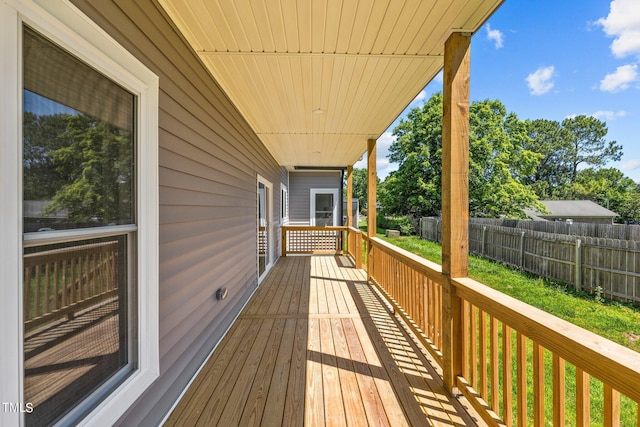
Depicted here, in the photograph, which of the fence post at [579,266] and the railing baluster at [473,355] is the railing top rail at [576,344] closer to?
the railing baluster at [473,355]

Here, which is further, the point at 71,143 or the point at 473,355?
the point at 473,355

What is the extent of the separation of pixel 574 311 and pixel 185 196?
5755 mm

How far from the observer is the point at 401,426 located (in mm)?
1637

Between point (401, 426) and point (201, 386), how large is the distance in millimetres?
1400

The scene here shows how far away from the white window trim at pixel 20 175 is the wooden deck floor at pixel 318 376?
62cm

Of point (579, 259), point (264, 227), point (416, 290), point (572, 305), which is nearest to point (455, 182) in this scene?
point (416, 290)

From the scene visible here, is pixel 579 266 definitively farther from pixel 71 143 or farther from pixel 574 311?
pixel 71 143

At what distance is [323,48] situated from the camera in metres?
2.03

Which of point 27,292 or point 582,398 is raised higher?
point 27,292

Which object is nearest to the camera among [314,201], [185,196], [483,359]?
[483,359]

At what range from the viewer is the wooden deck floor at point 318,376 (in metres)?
1.72

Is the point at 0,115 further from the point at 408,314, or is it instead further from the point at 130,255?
the point at 408,314

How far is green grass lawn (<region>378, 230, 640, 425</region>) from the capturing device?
6.95 ft

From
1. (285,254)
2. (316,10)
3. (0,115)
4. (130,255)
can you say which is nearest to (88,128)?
(0,115)
